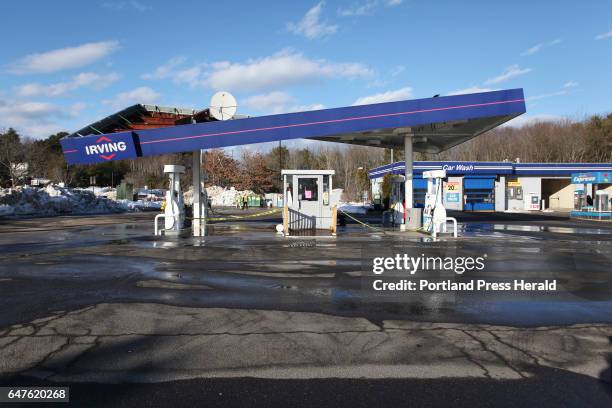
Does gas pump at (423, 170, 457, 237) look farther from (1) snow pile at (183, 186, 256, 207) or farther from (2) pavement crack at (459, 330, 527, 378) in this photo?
(1) snow pile at (183, 186, 256, 207)

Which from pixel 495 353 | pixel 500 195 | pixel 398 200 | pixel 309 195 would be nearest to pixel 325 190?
pixel 309 195

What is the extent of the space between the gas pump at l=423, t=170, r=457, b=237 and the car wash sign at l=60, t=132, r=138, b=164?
12141mm

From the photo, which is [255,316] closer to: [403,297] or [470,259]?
[403,297]

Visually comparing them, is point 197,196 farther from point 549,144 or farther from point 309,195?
point 549,144

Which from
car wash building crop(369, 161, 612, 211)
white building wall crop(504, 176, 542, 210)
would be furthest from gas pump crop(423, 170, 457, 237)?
white building wall crop(504, 176, 542, 210)

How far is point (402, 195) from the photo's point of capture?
80.3ft

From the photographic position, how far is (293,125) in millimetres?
18422

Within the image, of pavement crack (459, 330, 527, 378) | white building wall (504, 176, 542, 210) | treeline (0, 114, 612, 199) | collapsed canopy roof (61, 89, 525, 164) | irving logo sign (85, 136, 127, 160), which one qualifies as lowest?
pavement crack (459, 330, 527, 378)

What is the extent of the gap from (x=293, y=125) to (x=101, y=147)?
7693mm


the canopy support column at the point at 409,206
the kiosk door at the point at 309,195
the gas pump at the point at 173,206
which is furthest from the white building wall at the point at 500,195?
the gas pump at the point at 173,206

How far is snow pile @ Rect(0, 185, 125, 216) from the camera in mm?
36469

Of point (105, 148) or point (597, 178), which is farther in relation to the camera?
point (597, 178)

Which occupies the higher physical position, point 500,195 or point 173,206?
point 500,195

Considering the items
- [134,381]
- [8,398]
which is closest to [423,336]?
[134,381]
